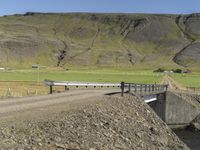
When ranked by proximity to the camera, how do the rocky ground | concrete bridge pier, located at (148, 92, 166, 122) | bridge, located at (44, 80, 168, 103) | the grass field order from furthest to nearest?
the grass field, concrete bridge pier, located at (148, 92, 166, 122), bridge, located at (44, 80, 168, 103), the rocky ground

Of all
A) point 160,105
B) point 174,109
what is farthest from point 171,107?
point 160,105

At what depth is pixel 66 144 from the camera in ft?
64.5

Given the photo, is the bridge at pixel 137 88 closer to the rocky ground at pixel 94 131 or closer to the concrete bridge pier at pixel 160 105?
the concrete bridge pier at pixel 160 105

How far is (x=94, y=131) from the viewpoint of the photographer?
75.6 ft

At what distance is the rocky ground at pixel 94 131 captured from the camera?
62.1 feet

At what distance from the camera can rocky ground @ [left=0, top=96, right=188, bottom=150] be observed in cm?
1894

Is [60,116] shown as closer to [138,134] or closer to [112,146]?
[112,146]

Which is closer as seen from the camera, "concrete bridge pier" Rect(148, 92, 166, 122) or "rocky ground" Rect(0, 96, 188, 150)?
"rocky ground" Rect(0, 96, 188, 150)

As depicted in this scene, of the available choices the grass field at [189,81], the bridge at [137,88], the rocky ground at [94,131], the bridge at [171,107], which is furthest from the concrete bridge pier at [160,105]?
the grass field at [189,81]

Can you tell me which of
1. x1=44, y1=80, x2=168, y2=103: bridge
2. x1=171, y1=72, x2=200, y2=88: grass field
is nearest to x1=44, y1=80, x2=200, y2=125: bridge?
x1=44, y1=80, x2=168, y2=103: bridge

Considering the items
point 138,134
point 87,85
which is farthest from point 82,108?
point 87,85

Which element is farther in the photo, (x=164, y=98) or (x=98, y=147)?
(x=164, y=98)

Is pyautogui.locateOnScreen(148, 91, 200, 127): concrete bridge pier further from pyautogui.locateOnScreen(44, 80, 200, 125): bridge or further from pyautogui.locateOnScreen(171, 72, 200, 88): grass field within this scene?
pyautogui.locateOnScreen(171, 72, 200, 88): grass field

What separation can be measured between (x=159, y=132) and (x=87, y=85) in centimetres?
2816
